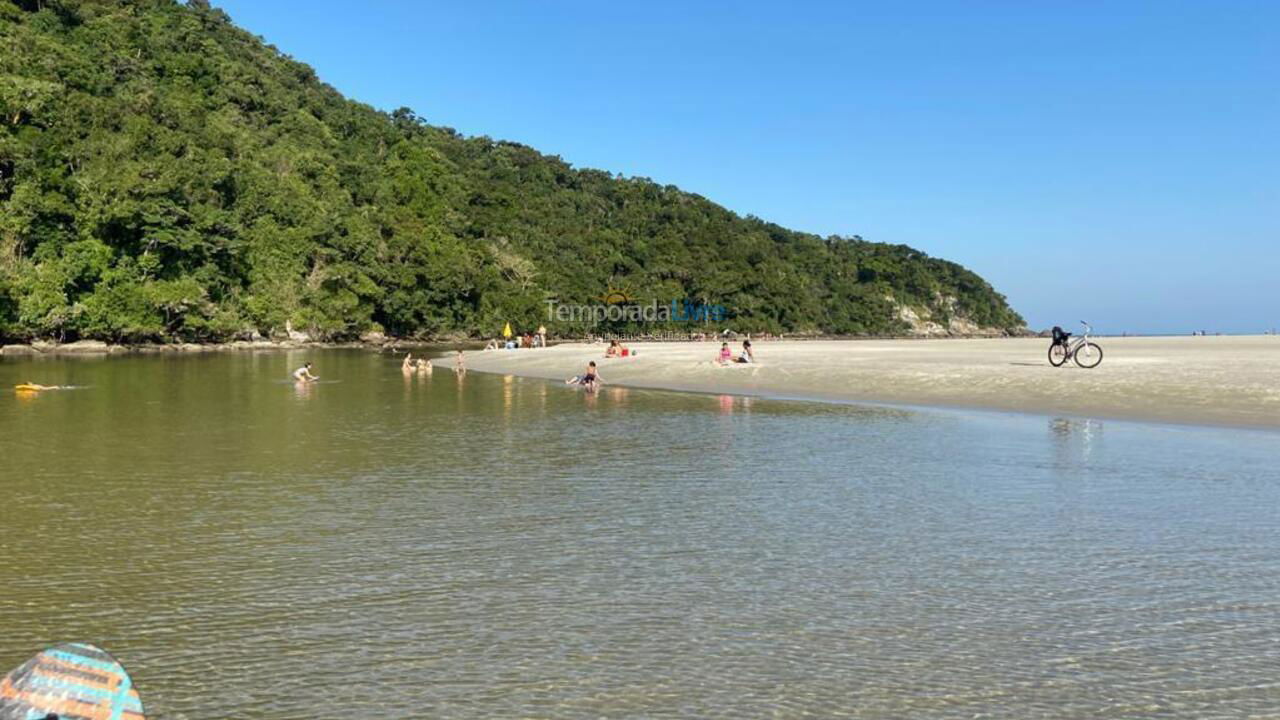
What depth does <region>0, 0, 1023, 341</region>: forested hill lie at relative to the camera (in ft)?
277

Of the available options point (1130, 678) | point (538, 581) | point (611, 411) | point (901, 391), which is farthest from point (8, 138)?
point (1130, 678)

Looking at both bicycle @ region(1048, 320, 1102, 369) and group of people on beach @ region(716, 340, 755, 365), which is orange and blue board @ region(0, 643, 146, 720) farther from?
group of people on beach @ region(716, 340, 755, 365)

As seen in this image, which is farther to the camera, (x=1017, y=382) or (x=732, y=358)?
(x=732, y=358)

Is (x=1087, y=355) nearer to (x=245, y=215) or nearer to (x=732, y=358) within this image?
(x=732, y=358)

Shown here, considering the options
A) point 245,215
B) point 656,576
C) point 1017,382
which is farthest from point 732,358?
point 245,215

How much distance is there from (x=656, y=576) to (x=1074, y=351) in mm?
34138

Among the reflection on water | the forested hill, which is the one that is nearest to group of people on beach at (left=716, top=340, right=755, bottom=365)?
the reflection on water

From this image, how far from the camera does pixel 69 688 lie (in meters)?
4.29

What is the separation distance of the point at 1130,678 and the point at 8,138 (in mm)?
101139

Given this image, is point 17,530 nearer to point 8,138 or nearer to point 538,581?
point 538,581

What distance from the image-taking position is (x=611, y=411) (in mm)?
28703

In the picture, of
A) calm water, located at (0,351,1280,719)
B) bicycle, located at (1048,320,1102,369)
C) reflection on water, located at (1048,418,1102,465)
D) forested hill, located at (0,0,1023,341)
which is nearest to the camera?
calm water, located at (0,351,1280,719)

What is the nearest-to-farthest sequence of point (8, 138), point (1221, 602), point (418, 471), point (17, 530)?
point (1221, 602) → point (17, 530) → point (418, 471) → point (8, 138)

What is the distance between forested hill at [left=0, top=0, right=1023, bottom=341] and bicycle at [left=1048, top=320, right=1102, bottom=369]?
82959mm
